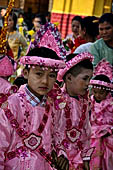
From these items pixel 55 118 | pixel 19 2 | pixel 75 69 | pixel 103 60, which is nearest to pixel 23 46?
pixel 103 60

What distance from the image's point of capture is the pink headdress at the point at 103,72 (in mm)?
5980

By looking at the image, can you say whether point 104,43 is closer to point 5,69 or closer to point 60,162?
point 5,69

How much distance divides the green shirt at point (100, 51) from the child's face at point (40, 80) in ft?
8.68

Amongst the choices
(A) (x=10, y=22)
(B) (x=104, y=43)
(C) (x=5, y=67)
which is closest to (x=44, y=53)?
(C) (x=5, y=67)

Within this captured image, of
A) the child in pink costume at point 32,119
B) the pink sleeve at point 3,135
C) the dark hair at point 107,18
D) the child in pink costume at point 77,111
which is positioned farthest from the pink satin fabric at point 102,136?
the pink sleeve at point 3,135

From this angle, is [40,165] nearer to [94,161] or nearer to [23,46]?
[94,161]

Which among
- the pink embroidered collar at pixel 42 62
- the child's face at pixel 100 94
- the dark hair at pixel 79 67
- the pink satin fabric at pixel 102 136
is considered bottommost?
the pink satin fabric at pixel 102 136

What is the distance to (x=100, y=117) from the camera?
6.20 meters

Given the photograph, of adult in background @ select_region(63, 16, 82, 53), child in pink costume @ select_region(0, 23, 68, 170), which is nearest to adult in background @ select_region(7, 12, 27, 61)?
adult in background @ select_region(63, 16, 82, 53)

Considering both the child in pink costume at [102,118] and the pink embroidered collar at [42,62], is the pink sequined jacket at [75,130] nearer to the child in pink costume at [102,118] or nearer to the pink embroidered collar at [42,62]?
the pink embroidered collar at [42,62]

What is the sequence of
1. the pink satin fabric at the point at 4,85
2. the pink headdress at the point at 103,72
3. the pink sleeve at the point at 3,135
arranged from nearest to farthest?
1. the pink sleeve at the point at 3,135
2. the pink satin fabric at the point at 4,85
3. the pink headdress at the point at 103,72

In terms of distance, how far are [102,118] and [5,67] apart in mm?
1900

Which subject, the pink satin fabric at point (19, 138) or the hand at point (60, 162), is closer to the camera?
the pink satin fabric at point (19, 138)

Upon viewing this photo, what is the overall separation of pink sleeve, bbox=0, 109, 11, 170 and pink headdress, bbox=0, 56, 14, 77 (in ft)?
4.44
